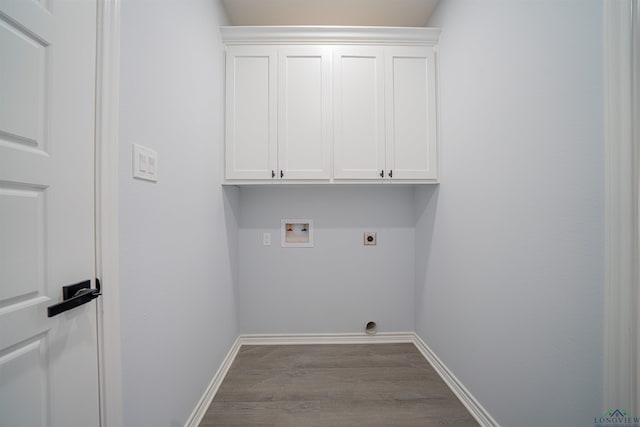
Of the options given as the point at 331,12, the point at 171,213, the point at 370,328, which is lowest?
the point at 370,328

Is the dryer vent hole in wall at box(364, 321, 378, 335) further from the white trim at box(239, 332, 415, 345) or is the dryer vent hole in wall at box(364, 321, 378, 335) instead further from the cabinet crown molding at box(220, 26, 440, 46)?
the cabinet crown molding at box(220, 26, 440, 46)

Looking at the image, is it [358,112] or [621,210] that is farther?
[358,112]

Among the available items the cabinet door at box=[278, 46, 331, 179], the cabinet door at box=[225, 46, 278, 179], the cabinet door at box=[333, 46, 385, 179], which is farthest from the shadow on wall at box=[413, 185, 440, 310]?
the cabinet door at box=[225, 46, 278, 179]

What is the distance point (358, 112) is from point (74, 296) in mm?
1874

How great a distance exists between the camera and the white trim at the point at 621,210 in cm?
73

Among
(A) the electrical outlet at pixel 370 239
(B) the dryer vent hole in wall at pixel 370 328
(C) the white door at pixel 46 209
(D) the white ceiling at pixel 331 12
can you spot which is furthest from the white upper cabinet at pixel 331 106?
(B) the dryer vent hole in wall at pixel 370 328

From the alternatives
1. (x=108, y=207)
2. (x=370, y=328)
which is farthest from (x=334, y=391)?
(x=108, y=207)

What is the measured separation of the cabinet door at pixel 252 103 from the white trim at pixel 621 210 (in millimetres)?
1697

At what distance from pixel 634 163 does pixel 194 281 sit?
1.88m

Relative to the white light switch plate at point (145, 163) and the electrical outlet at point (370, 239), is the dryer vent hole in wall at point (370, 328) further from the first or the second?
the white light switch plate at point (145, 163)

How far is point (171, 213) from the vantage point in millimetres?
1150

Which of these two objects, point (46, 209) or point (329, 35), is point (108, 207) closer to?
point (46, 209)

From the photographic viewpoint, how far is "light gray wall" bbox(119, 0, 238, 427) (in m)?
0.90

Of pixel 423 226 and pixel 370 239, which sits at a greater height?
pixel 423 226
